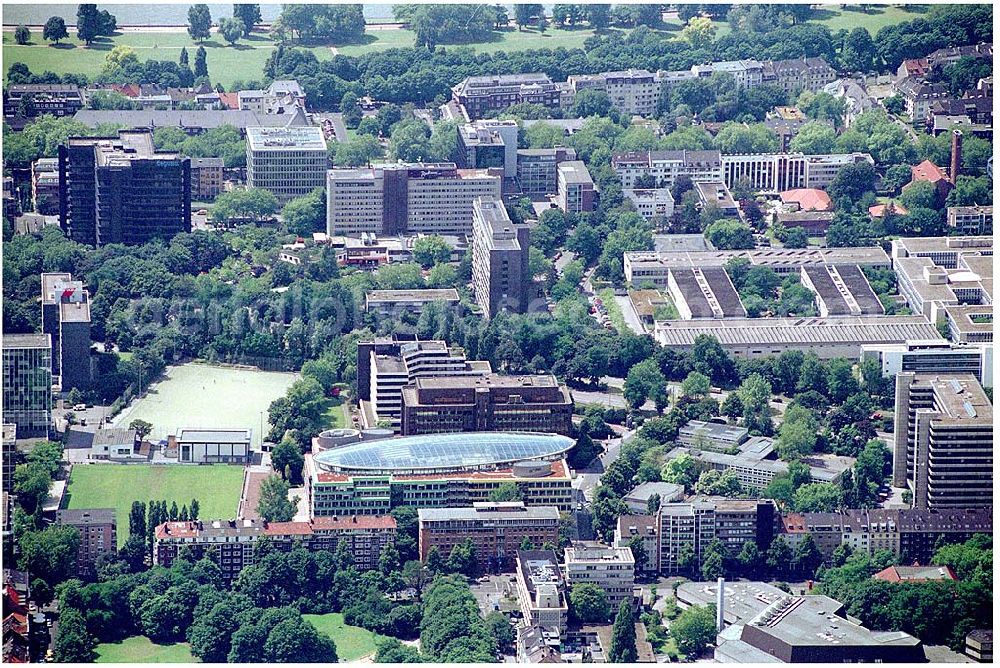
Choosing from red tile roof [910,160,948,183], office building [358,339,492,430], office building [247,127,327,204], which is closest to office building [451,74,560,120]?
office building [247,127,327,204]

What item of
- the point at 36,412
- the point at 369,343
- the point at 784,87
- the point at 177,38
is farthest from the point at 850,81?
the point at 36,412

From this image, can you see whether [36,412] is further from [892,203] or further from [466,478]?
[892,203]

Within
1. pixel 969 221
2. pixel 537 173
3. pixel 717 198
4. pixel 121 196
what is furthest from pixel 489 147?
pixel 969 221

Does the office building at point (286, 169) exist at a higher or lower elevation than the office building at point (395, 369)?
higher

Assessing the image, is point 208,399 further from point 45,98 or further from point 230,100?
point 230,100

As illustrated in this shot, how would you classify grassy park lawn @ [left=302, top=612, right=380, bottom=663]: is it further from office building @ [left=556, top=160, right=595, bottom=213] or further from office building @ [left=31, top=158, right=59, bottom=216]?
office building @ [left=556, top=160, right=595, bottom=213]

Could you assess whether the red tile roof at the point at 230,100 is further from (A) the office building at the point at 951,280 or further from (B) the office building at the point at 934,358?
(B) the office building at the point at 934,358

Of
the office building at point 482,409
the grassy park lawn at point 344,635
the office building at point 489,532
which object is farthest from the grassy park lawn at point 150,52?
the grassy park lawn at point 344,635
